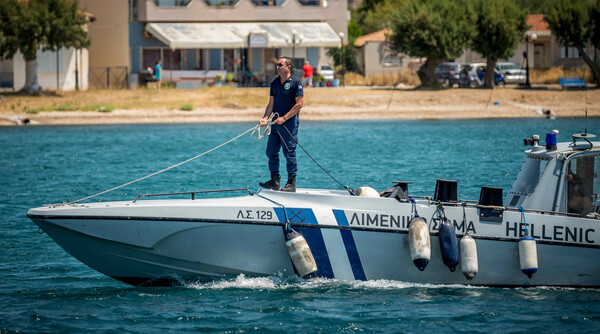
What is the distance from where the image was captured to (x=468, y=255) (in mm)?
10148

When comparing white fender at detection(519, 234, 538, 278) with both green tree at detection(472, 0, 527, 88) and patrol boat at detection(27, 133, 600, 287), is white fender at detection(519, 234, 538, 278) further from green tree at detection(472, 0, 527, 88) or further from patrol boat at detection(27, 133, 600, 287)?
green tree at detection(472, 0, 527, 88)

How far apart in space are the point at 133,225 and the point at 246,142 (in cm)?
2716

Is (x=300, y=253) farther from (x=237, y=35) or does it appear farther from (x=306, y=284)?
(x=237, y=35)

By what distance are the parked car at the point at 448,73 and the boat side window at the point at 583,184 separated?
42044mm

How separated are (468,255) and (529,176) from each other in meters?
1.73

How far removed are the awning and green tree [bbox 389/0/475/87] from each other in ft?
22.1

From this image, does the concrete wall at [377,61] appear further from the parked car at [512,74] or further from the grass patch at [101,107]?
the grass patch at [101,107]

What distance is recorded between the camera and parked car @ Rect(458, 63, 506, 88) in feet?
174

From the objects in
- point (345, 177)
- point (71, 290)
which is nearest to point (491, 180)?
point (345, 177)

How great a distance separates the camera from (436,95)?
47250 mm

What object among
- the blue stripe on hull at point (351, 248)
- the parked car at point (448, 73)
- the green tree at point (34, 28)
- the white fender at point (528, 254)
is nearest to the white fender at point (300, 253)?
the blue stripe on hull at point (351, 248)

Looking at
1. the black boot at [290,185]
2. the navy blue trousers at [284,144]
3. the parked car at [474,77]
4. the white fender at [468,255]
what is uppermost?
the parked car at [474,77]

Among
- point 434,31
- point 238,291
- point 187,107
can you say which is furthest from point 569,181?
point 434,31

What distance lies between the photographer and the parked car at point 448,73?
54.3 metres
